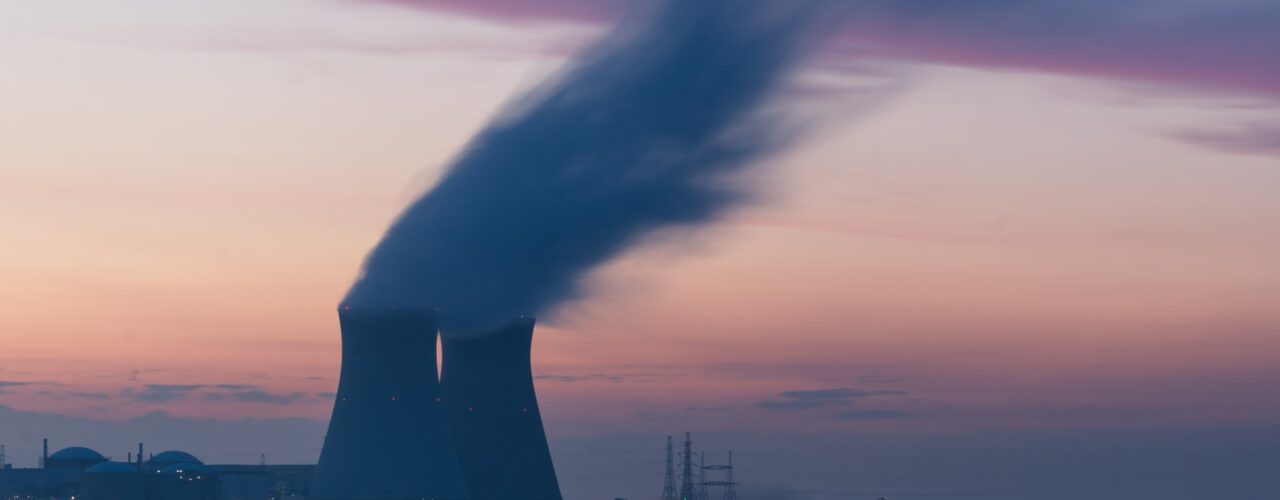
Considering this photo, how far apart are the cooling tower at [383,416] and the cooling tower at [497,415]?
405 cm

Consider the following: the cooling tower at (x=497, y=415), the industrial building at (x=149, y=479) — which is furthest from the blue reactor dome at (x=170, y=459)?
the cooling tower at (x=497, y=415)

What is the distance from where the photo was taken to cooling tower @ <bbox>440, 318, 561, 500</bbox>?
46.7 metres

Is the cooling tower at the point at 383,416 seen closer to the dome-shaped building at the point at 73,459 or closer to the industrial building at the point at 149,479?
the industrial building at the point at 149,479

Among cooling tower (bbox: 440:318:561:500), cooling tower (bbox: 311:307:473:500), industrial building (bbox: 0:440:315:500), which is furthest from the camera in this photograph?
industrial building (bbox: 0:440:315:500)

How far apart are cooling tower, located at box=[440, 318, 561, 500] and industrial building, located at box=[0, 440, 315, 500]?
11.3 meters

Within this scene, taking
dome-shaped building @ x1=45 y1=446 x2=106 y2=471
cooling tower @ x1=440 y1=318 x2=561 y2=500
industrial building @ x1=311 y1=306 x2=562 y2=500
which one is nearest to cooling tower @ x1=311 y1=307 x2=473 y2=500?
industrial building @ x1=311 y1=306 x2=562 y2=500

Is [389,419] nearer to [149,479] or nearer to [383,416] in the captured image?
[383,416]

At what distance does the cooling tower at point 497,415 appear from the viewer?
46719 millimetres

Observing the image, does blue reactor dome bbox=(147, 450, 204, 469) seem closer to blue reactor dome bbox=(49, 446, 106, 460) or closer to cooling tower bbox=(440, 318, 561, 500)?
blue reactor dome bbox=(49, 446, 106, 460)

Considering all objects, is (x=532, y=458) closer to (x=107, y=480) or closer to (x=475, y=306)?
(x=475, y=306)

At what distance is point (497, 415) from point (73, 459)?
36066 mm

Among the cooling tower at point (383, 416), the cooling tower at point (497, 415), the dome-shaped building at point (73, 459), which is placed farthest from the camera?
the dome-shaped building at point (73, 459)

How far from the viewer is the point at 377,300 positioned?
145 ft

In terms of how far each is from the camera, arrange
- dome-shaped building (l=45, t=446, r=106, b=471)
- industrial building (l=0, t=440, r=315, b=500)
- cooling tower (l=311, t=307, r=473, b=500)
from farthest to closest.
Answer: dome-shaped building (l=45, t=446, r=106, b=471), industrial building (l=0, t=440, r=315, b=500), cooling tower (l=311, t=307, r=473, b=500)
